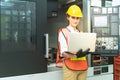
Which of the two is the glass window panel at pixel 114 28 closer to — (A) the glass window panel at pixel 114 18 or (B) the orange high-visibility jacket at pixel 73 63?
(A) the glass window panel at pixel 114 18

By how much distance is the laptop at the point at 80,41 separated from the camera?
2.03m

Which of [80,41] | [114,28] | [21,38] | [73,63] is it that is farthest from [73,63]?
[114,28]

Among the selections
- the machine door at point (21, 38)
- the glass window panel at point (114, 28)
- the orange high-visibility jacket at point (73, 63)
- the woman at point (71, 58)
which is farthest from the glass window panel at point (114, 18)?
the machine door at point (21, 38)

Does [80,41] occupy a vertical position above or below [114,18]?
below

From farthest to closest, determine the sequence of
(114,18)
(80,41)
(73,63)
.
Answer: (114,18), (73,63), (80,41)

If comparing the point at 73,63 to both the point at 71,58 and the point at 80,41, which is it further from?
the point at 80,41

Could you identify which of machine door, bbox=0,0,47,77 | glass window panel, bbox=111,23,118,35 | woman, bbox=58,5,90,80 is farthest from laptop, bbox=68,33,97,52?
glass window panel, bbox=111,23,118,35

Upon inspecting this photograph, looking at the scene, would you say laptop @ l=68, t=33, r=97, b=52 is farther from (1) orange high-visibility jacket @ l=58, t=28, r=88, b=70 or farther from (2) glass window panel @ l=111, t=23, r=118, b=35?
(2) glass window panel @ l=111, t=23, r=118, b=35

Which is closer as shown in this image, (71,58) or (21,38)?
(21,38)

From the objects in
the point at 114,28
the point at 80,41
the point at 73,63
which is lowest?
the point at 73,63

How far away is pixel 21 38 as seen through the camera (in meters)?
2.07

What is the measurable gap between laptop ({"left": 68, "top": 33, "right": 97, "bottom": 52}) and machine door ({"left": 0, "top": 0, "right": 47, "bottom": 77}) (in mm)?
330

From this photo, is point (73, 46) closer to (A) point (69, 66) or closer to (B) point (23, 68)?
(A) point (69, 66)

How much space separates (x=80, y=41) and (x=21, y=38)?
0.61 m
